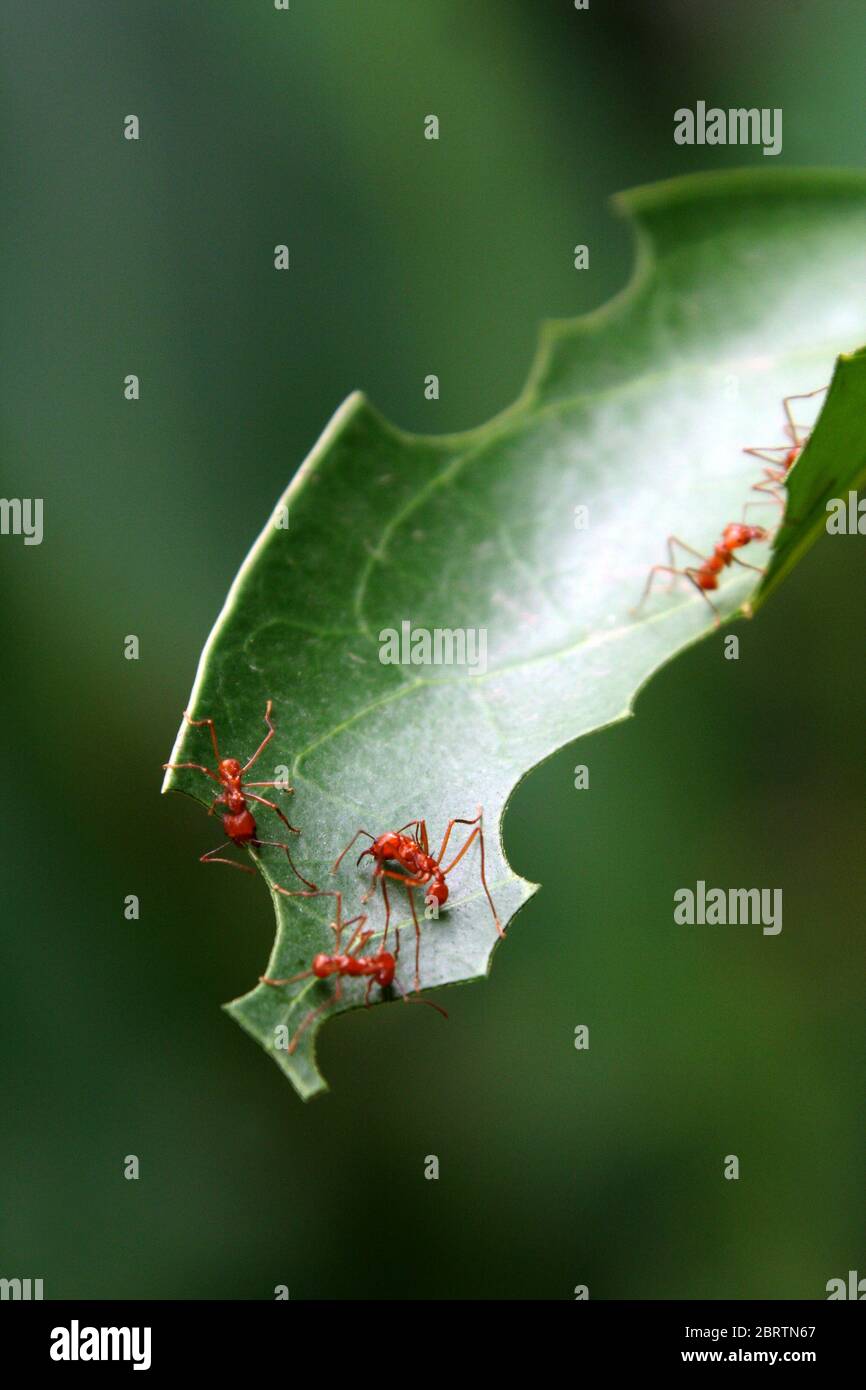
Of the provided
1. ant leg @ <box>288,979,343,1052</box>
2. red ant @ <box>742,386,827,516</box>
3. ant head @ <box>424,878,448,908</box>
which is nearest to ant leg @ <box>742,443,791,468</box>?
red ant @ <box>742,386,827,516</box>

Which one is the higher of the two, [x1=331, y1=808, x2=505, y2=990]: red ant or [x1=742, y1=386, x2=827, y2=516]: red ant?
[x1=742, y1=386, x2=827, y2=516]: red ant

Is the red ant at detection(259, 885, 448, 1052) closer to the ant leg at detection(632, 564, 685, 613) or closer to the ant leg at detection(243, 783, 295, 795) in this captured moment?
the ant leg at detection(243, 783, 295, 795)

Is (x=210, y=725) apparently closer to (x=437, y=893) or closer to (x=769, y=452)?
(x=437, y=893)

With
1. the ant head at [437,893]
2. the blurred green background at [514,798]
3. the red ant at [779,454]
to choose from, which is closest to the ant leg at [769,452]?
the red ant at [779,454]

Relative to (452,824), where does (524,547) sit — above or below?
above

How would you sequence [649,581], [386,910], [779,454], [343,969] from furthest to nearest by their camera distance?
[779,454], [649,581], [386,910], [343,969]

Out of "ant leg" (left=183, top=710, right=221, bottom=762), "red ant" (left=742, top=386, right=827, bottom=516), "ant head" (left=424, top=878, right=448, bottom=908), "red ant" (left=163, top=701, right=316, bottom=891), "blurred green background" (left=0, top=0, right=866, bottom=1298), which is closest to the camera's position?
"ant leg" (left=183, top=710, right=221, bottom=762)

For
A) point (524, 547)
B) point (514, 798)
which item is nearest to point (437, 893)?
point (524, 547)
